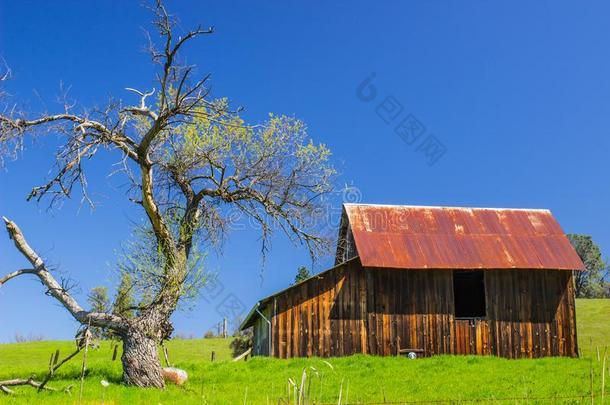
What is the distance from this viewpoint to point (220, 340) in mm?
51250

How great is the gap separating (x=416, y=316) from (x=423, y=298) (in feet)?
2.65

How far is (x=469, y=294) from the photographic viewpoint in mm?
32469

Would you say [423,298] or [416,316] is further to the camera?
[423,298]

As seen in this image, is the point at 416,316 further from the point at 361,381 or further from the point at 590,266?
the point at 590,266

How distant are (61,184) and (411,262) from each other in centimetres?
1386

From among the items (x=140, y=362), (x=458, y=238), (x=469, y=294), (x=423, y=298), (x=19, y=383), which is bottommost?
(x=19, y=383)

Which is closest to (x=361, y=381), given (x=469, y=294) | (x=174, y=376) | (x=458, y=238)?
(x=174, y=376)

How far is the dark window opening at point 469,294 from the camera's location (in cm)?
3064

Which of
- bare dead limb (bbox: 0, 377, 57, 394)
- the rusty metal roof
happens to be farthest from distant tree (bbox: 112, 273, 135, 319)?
the rusty metal roof

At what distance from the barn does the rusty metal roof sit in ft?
0.17

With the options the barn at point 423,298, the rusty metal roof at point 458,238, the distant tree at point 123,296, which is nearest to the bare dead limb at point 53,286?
the distant tree at point 123,296

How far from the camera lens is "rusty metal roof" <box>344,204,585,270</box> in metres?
26.3

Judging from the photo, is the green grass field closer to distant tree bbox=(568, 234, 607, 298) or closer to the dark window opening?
the dark window opening

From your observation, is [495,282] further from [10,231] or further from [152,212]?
[10,231]
